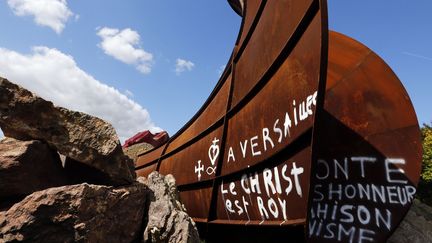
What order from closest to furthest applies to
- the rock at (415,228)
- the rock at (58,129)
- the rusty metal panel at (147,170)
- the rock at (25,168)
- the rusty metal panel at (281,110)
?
the rusty metal panel at (281,110) < the rock at (25,168) < the rock at (58,129) < the rock at (415,228) < the rusty metal panel at (147,170)

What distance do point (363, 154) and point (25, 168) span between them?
188 inches

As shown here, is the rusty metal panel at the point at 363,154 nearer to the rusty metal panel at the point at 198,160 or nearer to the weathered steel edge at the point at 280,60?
the weathered steel edge at the point at 280,60

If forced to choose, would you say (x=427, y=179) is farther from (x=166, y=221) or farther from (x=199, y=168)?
(x=166, y=221)

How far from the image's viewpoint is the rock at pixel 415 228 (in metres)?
6.39

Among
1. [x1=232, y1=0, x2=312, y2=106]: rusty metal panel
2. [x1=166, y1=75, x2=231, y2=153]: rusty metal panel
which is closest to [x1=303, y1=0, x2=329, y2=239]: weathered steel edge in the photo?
[x1=232, y1=0, x2=312, y2=106]: rusty metal panel

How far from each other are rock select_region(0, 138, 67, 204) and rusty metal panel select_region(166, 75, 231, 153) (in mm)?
2883

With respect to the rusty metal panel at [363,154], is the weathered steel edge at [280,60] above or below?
above

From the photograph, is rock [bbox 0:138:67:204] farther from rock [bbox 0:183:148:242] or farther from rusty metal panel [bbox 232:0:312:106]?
rusty metal panel [bbox 232:0:312:106]

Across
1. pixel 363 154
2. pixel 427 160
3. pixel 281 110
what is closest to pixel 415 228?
pixel 363 154

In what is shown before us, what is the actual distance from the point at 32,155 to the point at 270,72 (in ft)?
11.7

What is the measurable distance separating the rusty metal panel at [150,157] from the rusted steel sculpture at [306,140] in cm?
445

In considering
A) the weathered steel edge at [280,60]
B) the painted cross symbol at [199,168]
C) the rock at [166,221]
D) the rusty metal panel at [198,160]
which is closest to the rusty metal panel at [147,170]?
the rusty metal panel at [198,160]

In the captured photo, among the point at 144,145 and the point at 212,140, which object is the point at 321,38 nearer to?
the point at 212,140

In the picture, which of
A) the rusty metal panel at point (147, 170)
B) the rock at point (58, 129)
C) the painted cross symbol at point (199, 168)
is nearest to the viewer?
the rock at point (58, 129)
